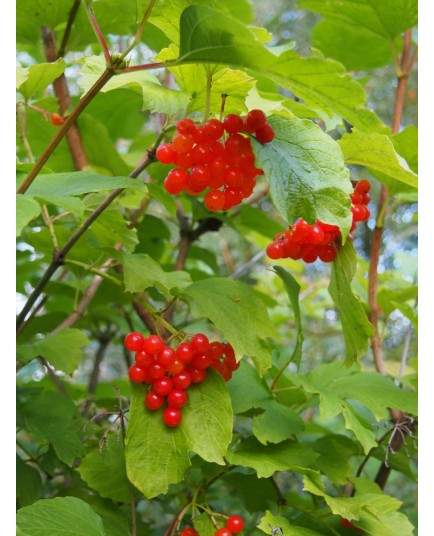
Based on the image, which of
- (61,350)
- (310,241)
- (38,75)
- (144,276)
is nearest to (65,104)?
(38,75)

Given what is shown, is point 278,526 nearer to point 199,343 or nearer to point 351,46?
point 199,343

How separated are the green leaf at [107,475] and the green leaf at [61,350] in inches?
6.9

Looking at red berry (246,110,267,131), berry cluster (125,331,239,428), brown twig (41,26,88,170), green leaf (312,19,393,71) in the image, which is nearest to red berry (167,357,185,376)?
berry cluster (125,331,239,428)

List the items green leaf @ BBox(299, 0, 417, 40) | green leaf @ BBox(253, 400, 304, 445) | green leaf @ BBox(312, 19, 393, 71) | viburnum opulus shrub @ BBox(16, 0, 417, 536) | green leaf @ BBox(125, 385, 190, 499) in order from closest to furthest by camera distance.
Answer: viburnum opulus shrub @ BBox(16, 0, 417, 536), green leaf @ BBox(125, 385, 190, 499), green leaf @ BBox(253, 400, 304, 445), green leaf @ BBox(299, 0, 417, 40), green leaf @ BBox(312, 19, 393, 71)

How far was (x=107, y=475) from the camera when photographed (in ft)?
3.13

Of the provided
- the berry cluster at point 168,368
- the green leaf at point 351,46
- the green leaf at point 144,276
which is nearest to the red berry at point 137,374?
the berry cluster at point 168,368

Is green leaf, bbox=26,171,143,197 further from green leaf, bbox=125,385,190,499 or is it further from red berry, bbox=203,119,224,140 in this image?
green leaf, bbox=125,385,190,499

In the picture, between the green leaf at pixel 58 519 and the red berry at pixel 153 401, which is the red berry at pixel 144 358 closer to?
the red berry at pixel 153 401

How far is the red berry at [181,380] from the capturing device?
83 cm

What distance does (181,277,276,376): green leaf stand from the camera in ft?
2.77

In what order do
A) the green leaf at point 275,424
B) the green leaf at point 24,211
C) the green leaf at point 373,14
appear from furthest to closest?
the green leaf at point 373,14 < the green leaf at point 275,424 < the green leaf at point 24,211

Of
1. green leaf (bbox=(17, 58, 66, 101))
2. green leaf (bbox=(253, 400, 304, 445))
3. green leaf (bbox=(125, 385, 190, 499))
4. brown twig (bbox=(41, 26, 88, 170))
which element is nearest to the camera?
green leaf (bbox=(125, 385, 190, 499))

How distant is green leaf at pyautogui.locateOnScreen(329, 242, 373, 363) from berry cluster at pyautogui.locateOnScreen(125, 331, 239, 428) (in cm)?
20

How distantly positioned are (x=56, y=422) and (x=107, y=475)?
0.17m
